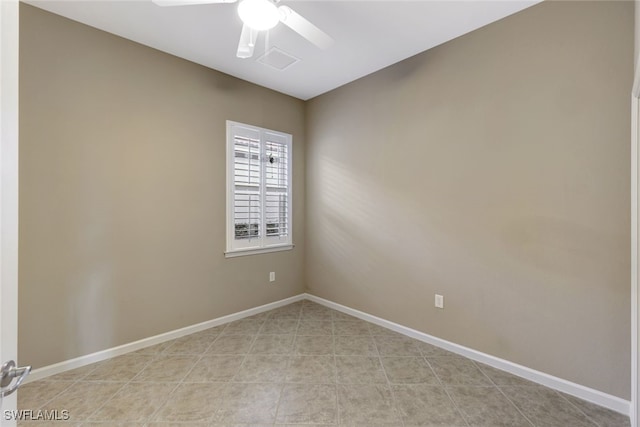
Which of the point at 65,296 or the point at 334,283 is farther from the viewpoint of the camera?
the point at 334,283

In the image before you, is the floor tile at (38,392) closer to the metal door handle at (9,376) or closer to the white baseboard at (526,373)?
the metal door handle at (9,376)

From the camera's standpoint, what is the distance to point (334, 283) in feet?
11.5

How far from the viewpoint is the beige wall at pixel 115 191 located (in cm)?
203

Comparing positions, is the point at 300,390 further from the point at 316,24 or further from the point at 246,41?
the point at 316,24

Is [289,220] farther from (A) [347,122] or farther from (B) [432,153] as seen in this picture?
(B) [432,153]

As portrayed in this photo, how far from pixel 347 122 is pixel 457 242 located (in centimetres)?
188

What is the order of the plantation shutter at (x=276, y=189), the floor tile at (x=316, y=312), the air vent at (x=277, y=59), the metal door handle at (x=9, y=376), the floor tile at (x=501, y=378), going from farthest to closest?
the plantation shutter at (x=276, y=189) → the floor tile at (x=316, y=312) → the air vent at (x=277, y=59) → the floor tile at (x=501, y=378) → the metal door handle at (x=9, y=376)

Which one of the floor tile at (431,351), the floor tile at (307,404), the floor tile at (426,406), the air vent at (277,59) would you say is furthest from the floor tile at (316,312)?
the air vent at (277,59)

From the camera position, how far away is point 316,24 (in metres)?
2.24

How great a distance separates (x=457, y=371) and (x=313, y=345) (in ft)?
4.03

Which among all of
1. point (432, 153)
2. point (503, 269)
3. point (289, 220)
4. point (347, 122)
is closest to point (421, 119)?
point (432, 153)

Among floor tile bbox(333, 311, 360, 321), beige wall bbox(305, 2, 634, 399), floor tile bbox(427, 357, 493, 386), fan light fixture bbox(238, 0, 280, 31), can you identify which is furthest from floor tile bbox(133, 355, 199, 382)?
fan light fixture bbox(238, 0, 280, 31)

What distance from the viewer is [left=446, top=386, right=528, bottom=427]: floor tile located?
1.63 meters

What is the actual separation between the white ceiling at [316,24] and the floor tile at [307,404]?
282cm
